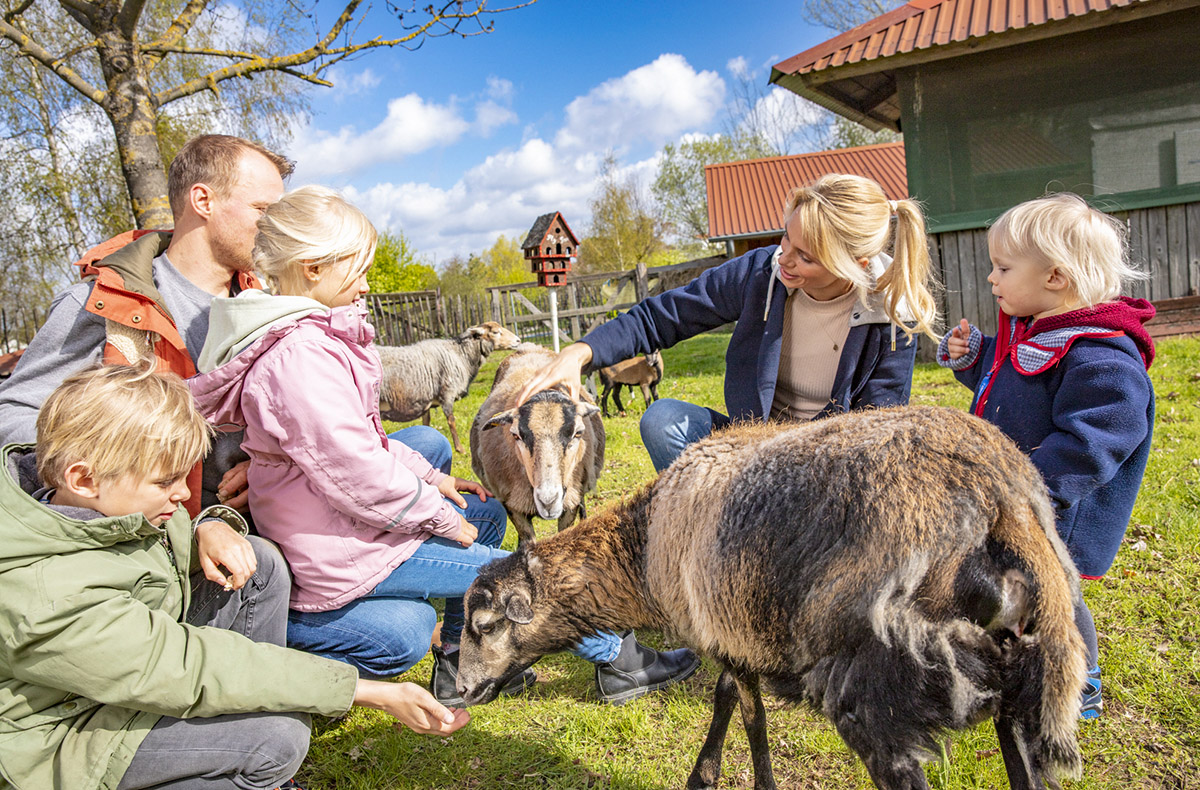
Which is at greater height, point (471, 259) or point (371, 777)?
point (471, 259)

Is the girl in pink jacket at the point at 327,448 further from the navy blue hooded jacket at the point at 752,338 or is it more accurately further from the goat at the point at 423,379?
the goat at the point at 423,379

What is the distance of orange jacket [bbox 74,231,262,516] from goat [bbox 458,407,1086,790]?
201 centimetres

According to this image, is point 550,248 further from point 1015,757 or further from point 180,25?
point 1015,757

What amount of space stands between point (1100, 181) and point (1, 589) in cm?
1180

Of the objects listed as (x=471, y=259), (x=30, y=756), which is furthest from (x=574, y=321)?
(x=471, y=259)

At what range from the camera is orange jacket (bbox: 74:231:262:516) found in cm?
250

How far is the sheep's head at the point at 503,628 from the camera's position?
2.59m

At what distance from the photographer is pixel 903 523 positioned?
168cm

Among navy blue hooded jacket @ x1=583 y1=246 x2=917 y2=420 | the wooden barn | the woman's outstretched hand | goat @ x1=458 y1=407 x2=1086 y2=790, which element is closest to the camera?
goat @ x1=458 y1=407 x2=1086 y2=790

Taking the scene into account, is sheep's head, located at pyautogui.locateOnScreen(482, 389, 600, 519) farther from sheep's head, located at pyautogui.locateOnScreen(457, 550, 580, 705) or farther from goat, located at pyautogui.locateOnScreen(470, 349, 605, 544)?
sheep's head, located at pyautogui.locateOnScreen(457, 550, 580, 705)

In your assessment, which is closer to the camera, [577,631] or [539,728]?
[577,631]

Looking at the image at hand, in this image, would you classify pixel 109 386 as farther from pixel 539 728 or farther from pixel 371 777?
pixel 539 728

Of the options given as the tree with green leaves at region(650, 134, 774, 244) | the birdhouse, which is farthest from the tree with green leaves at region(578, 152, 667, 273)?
the birdhouse

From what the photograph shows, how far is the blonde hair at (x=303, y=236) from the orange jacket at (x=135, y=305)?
1.62 ft
